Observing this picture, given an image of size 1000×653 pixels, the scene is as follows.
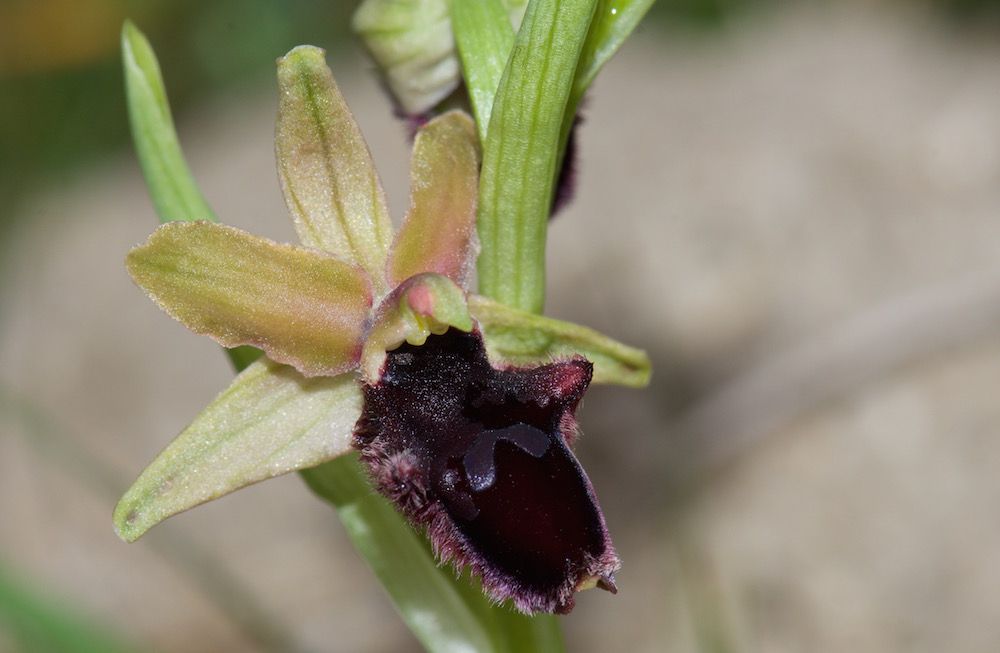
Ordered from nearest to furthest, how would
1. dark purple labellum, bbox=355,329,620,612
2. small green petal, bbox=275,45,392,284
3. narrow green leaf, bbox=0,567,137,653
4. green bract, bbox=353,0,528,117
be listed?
1. dark purple labellum, bbox=355,329,620,612
2. small green petal, bbox=275,45,392,284
3. green bract, bbox=353,0,528,117
4. narrow green leaf, bbox=0,567,137,653

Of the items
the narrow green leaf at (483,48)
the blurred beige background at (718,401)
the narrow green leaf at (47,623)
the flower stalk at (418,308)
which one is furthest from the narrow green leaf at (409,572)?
the blurred beige background at (718,401)

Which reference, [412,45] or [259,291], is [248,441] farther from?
[412,45]

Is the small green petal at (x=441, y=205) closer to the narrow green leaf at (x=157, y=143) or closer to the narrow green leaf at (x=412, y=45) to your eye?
the narrow green leaf at (x=412, y=45)

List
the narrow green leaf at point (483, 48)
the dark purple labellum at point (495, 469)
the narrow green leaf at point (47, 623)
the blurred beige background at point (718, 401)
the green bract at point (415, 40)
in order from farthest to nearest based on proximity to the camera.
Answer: the blurred beige background at point (718, 401)
the narrow green leaf at point (47, 623)
the green bract at point (415, 40)
the narrow green leaf at point (483, 48)
the dark purple labellum at point (495, 469)

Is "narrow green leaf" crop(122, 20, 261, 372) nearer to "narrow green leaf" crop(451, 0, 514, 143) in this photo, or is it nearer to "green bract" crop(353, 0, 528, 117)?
"green bract" crop(353, 0, 528, 117)

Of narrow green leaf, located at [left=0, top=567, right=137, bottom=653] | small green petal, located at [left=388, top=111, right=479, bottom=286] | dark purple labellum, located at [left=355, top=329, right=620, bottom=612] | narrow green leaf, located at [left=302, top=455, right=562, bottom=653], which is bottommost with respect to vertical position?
narrow green leaf, located at [left=0, top=567, right=137, bottom=653]

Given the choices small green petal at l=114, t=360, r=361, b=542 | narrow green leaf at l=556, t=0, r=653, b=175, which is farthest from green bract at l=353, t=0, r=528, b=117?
small green petal at l=114, t=360, r=361, b=542

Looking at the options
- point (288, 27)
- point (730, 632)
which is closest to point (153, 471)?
point (730, 632)
